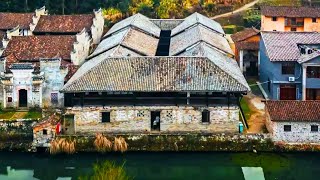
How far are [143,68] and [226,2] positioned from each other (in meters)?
36.6

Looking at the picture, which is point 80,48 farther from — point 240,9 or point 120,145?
point 240,9

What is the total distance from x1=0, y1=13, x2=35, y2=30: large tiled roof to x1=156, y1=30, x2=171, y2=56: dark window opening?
37.9 ft

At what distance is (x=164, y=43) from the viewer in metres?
48.7

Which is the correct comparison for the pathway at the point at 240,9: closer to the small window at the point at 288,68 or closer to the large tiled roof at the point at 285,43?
the large tiled roof at the point at 285,43

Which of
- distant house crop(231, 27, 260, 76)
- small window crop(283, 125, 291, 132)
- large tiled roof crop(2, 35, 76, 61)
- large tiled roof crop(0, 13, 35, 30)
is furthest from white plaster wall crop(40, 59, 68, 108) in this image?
large tiled roof crop(0, 13, 35, 30)

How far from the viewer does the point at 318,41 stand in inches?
1629

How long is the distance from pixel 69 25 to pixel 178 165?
22953mm

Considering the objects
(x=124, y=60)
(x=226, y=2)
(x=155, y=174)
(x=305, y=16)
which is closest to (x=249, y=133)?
(x=155, y=174)

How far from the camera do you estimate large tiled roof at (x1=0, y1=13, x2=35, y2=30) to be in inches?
2071

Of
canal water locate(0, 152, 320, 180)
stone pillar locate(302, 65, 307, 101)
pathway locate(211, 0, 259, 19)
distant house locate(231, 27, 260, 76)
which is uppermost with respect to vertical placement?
pathway locate(211, 0, 259, 19)

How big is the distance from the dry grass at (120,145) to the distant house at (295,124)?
8.06m

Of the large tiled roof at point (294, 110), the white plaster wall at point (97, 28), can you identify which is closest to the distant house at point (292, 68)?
the large tiled roof at point (294, 110)

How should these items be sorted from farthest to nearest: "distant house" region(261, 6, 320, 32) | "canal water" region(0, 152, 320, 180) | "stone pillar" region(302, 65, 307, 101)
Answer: "distant house" region(261, 6, 320, 32) < "stone pillar" region(302, 65, 307, 101) < "canal water" region(0, 152, 320, 180)

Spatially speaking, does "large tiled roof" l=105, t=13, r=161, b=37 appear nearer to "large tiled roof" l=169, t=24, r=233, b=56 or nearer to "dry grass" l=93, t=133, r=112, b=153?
"large tiled roof" l=169, t=24, r=233, b=56
